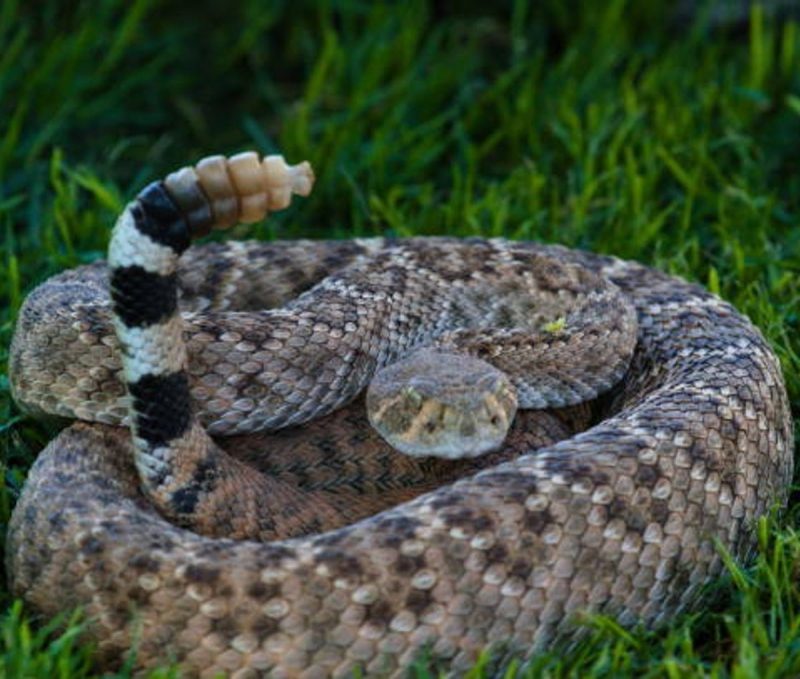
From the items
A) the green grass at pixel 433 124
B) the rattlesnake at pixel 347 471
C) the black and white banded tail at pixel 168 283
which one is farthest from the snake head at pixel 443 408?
the green grass at pixel 433 124

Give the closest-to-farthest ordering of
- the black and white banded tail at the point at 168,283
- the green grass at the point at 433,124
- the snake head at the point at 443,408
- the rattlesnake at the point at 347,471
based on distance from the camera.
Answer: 1. the rattlesnake at the point at 347,471
2. the black and white banded tail at the point at 168,283
3. the snake head at the point at 443,408
4. the green grass at the point at 433,124

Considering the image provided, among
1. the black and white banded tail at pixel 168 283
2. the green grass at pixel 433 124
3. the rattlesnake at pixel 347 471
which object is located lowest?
the green grass at pixel 433 124

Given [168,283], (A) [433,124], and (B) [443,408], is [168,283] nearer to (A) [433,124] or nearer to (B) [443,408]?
(B) [443,408]

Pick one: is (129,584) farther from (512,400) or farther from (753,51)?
(753,51)

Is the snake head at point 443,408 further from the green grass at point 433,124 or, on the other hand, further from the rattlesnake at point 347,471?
the green grass at point 433,124

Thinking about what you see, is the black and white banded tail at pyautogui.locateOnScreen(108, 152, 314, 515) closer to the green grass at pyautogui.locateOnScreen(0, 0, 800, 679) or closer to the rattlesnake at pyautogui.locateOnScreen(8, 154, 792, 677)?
the rattlesnake at pyautogui.locateOnScreen(8, 154, 792, 677)

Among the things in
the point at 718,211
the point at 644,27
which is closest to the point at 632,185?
the point at 718,211

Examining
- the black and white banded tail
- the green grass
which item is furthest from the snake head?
the green grass
